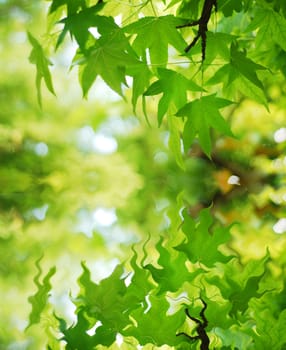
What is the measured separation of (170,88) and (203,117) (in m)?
0.05

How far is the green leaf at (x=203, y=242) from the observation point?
1.70ft

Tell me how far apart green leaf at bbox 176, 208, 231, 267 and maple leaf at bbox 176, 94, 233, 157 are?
0.27 feet

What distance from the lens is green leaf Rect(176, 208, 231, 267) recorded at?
52cm

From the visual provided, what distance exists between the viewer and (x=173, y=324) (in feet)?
1.64

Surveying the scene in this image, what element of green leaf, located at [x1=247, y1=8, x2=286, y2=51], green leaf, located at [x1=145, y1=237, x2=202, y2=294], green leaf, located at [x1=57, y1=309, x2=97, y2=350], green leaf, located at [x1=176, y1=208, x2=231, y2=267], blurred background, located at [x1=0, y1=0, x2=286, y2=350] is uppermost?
green leaf, located at [x1=247, y1=8, x2=286, y2=51]

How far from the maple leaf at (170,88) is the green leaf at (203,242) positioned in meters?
0.11

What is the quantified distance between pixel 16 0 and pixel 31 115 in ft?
2.70

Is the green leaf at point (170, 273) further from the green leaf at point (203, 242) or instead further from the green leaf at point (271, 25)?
the green leaf at point (271, 25)

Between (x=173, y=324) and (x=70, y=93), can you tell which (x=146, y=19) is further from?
(x=70, y=93)

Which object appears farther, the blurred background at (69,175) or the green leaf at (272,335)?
the blurred background at (69,175)

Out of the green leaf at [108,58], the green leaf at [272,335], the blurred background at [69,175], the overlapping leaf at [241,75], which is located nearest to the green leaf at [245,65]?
the overlapping leaf at [241,75]

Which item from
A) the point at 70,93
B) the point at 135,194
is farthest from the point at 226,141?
the point at 70,93

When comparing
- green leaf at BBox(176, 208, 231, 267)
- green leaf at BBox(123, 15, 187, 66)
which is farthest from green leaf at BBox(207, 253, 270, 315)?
green leaf at BBox(123, 15, 187, 66)

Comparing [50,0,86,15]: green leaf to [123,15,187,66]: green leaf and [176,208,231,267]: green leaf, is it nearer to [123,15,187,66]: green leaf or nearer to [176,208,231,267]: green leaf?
[123,15,187,66]: green leaf
